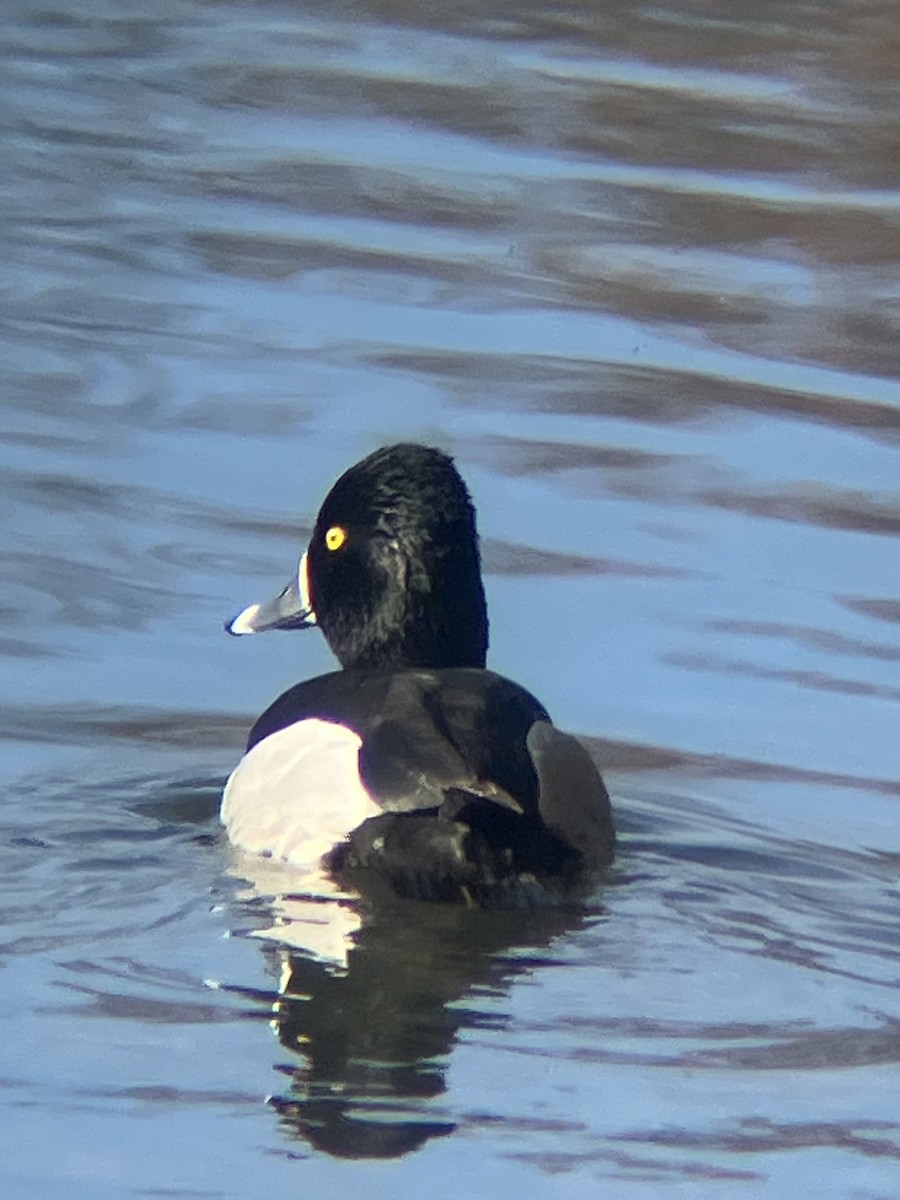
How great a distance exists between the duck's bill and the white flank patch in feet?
2.25

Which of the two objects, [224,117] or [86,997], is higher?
[224,117]

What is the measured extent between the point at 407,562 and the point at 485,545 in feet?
5.99

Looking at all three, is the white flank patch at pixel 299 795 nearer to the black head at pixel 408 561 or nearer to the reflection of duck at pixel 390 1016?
the reflection of duck at pixel 390 1016

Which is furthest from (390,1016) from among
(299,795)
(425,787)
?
(299,795)

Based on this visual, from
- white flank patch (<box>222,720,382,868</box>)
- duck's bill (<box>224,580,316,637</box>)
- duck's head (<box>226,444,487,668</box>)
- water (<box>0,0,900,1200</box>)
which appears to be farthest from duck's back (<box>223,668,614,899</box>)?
duck's bill (<box>224,580,316,637</box>)

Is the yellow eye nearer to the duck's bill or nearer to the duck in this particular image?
the duck

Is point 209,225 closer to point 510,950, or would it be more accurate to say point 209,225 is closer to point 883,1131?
point 510,950

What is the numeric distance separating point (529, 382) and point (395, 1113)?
5.30m

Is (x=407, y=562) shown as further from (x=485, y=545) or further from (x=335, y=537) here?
(x=485, y=545)

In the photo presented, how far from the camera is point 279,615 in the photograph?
758 cm

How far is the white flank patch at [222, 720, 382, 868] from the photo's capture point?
6.46m

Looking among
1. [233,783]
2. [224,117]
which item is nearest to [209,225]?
[224,117]

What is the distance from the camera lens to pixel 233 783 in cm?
693

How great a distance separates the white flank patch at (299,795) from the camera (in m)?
6.46
